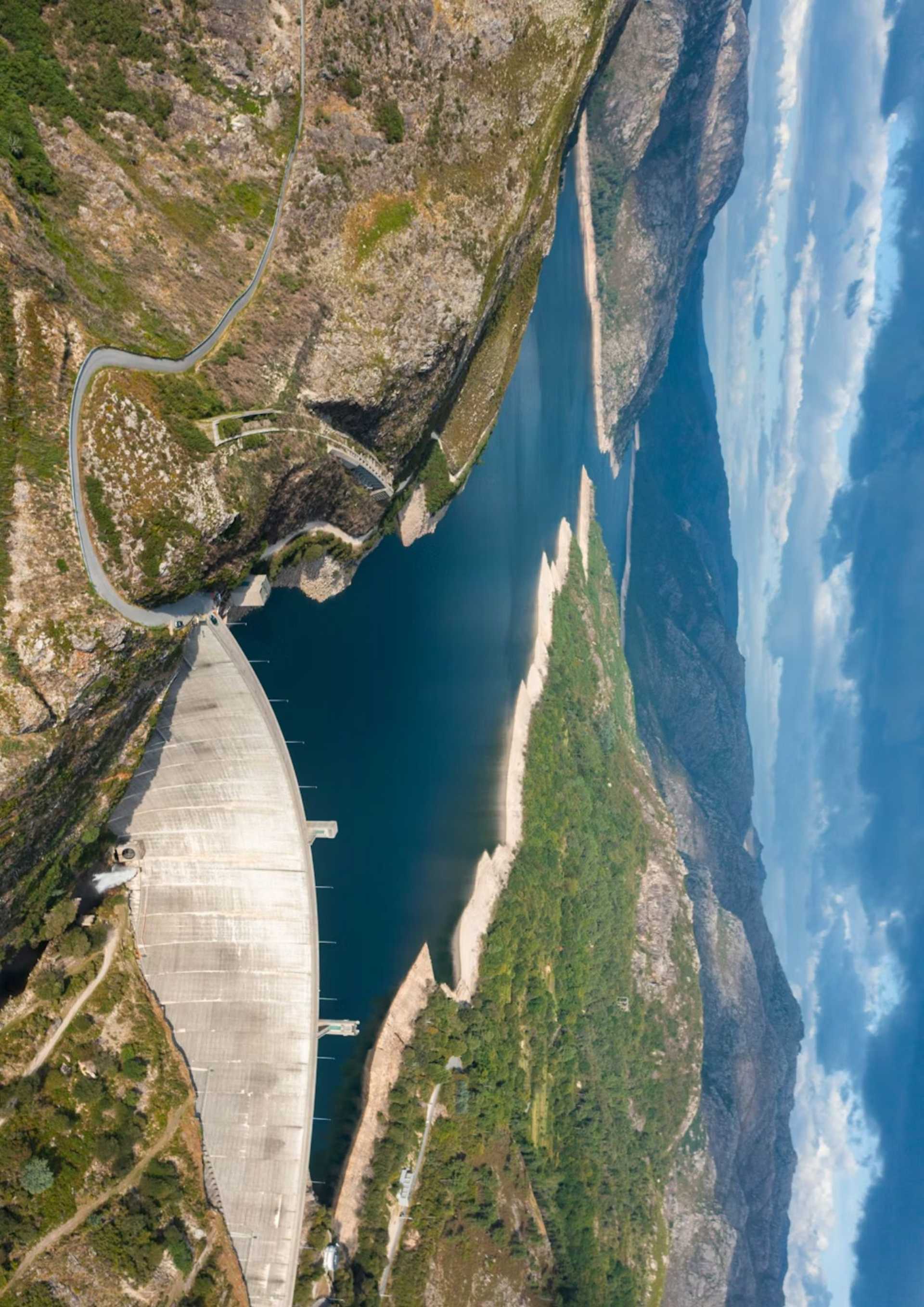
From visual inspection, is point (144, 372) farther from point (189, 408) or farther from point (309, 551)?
point (309, 551)

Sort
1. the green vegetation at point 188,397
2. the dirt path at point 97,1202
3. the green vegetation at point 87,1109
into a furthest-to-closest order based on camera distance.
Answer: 1. the green vegetation at point 188,397
2. the green vegetation at point 87,1109
3. the dirt path at point 97,1202

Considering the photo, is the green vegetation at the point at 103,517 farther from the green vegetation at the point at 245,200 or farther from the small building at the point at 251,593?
the green vegetation at the point at 245,200

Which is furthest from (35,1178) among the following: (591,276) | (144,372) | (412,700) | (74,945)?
(591,276)

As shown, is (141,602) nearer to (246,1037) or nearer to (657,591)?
(246,1037)

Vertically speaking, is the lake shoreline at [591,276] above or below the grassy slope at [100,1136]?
above

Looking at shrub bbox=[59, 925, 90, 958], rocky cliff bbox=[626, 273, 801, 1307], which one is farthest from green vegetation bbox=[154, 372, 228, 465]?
rocky cliff bbox=[626, 273, 801, 1307]

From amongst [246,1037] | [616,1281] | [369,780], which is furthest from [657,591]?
[246,1037]

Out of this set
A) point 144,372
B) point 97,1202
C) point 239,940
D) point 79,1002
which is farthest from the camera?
point 239,940

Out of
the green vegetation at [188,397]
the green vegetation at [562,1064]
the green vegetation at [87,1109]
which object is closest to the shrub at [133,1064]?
the green vegetation at [87,1109]
